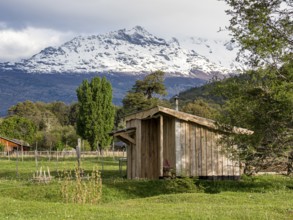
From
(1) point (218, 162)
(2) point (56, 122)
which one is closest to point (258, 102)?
(1) point (218, 162)

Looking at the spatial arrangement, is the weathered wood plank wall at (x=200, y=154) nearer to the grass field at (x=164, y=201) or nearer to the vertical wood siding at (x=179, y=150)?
the vertical wood siding at (x=179, y=150)

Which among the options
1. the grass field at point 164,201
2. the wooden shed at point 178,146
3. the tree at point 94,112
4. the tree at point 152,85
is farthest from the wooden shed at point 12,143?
the grass field at point 164,201

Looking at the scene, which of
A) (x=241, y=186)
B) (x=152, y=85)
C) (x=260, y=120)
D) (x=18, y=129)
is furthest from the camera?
(x=18, y=129)

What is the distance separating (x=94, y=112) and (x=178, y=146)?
51.2 m

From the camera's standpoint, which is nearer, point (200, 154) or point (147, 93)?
point (200, 154)

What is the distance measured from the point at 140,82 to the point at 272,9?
45.2 m

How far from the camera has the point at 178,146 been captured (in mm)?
22234

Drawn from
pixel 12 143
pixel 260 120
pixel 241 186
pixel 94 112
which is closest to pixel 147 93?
pixel 94 112

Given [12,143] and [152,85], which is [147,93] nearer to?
[152,85]

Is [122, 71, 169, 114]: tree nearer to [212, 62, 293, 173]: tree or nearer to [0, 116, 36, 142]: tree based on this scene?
[0, 116, 36, 142]: tree

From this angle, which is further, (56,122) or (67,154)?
(56,122)

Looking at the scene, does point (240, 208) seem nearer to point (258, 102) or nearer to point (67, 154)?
point (258, 102)

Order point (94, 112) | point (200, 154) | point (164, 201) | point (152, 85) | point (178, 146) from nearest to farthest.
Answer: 1. point (164, 201)
2. point (178, 146)
3. point (200, 154)
4. point (152, 85)
5. point (94, 112)

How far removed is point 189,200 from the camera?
1617 centimetres
